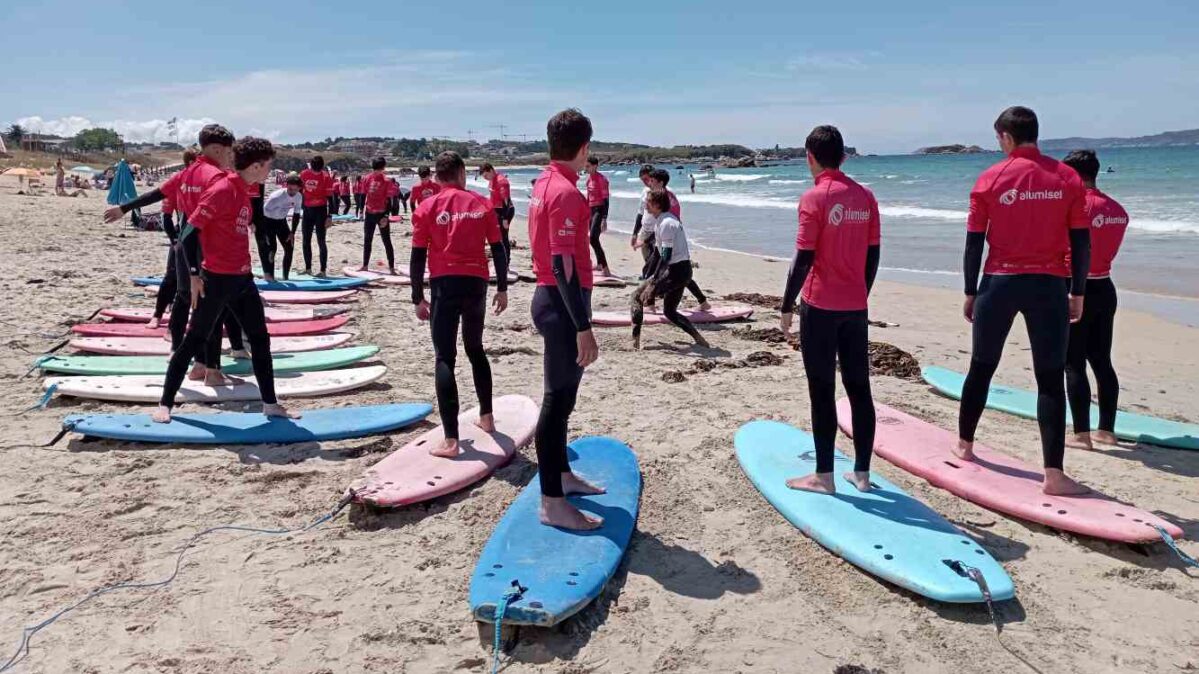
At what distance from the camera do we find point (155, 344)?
272 inches

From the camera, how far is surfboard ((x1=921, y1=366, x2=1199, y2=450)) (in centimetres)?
509

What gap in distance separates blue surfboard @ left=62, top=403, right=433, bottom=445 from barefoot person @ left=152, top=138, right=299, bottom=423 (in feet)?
0.57

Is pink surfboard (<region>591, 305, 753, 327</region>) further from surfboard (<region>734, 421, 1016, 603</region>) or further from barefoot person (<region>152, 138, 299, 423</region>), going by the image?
barefoot person (<region>152, 138, 299, 423</region>)

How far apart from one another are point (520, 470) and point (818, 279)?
2.06 m

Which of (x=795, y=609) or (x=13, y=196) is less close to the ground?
(x=13, y=196)

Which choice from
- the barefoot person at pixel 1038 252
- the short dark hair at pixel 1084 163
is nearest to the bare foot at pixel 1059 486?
the barefoot person at pixel 1038 252

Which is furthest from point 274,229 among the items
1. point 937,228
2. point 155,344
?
point 937,228

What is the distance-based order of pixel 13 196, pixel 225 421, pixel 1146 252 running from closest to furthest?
1. pixel 225 421
2. pixel 1146 252
3. pixel 13 196

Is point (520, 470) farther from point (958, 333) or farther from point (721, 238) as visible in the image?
point (721, 238)

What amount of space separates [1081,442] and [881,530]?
Result: 2378 millimetres

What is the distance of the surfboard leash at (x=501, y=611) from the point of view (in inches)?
107

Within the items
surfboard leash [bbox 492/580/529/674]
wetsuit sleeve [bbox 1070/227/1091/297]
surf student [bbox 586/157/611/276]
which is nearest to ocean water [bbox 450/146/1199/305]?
surf student [bbox 586/157/611/276]

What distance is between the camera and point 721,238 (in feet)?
67.7

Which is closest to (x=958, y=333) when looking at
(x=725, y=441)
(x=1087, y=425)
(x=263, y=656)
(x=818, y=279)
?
(x=1087, y=425)
